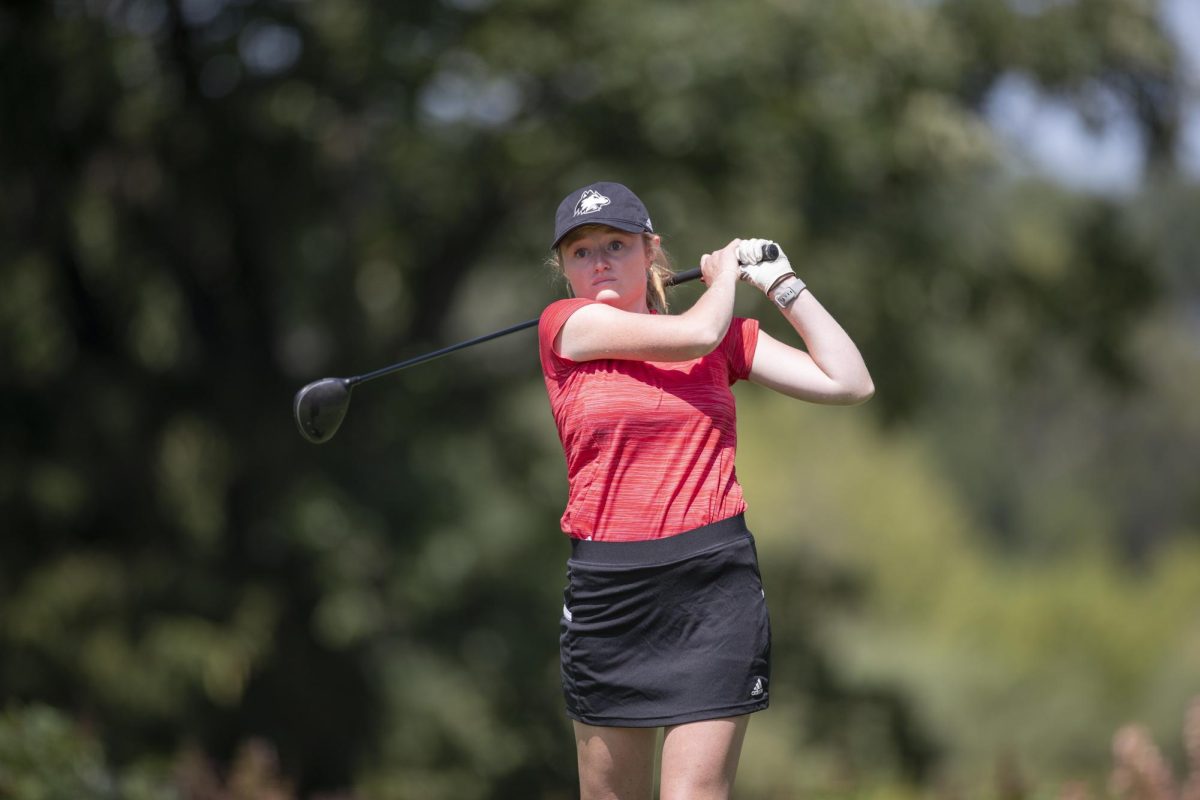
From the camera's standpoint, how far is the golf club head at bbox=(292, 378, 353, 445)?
3586mm

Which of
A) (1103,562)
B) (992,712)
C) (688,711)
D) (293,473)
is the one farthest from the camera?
(1103,562)

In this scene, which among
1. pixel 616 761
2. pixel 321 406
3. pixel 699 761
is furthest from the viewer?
pixel 321 406

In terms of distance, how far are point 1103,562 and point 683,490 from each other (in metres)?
44.2

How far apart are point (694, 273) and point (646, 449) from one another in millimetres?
489

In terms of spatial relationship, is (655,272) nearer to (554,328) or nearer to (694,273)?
(694,273)

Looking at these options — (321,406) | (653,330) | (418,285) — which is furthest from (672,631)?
(418,285)

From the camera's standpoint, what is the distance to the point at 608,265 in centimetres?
316

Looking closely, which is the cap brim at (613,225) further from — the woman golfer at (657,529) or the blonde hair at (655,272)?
the blonde hair at (655,272)

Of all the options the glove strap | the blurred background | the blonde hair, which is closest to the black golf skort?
the glove strap

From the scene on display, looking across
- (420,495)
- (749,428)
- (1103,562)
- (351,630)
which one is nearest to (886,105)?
(420,495)

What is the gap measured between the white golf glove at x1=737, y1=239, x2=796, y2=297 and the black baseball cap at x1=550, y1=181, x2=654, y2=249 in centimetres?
21

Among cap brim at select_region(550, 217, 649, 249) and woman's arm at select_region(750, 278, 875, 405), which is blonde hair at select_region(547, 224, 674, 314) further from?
woman's arm at select_region(750, 278, 875, 405)

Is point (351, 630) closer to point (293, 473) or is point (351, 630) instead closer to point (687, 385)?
point (293, 473)

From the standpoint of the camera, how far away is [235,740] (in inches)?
488
